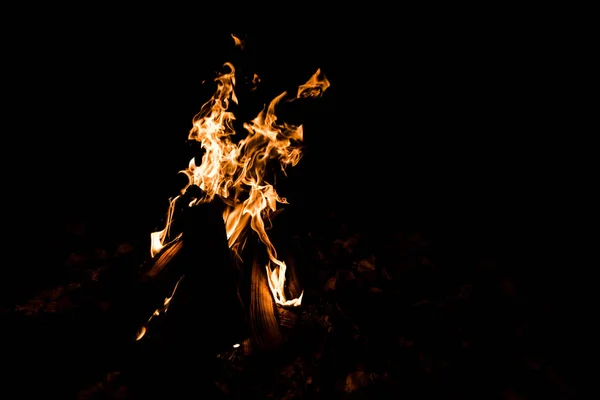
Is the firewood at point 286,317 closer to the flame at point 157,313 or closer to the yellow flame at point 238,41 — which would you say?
the flame at point 157,313

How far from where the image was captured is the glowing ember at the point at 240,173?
9.93 feet

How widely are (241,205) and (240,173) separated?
1.38 ft

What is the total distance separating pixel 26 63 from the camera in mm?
4242

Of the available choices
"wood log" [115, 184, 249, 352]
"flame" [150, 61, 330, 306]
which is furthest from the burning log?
"flame" [150, 61, 330, 306]

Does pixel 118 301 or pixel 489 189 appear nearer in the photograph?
pixel 118 301

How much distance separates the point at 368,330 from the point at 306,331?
1.78 ft

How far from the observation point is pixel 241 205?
3.10 metres

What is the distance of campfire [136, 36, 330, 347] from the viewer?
8.71 feet

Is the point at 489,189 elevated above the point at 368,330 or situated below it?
above

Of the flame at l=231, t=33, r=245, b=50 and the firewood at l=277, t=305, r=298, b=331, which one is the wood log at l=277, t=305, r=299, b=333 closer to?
the firewood at l=277, t=305, r=298, b=331

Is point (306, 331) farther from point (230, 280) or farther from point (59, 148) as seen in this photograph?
point (59, 148)

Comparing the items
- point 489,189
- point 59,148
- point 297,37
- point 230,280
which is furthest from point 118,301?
point 489,189

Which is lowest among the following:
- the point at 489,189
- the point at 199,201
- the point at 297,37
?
the point at 489,189

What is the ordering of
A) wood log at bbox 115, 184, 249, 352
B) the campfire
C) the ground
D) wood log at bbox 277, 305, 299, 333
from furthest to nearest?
wood log at bbox 277, 305, 299, 333 < the campfire < the ground < wood log at bbox 115, 184, 249, 352
